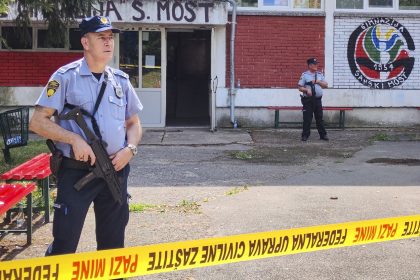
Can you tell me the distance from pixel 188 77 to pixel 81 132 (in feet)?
47.2

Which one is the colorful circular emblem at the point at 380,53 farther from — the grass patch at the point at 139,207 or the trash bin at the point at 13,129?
the grass patch at the point at 139,207

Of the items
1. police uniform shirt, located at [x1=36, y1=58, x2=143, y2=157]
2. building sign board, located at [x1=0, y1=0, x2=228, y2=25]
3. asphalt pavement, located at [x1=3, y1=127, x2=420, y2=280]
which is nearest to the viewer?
police uniform shirt, located at [x1=36, y1=58, x2=143, y2=157]

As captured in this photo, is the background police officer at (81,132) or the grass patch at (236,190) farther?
the grass patch at (236,190)

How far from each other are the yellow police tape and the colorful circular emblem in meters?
11.2

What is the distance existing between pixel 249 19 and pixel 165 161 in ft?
18.8

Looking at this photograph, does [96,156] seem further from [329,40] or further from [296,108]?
[329,40]

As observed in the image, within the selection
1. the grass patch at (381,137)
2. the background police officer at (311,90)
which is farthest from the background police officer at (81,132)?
the grass patch at (381,137)

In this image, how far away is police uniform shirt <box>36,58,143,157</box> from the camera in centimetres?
334

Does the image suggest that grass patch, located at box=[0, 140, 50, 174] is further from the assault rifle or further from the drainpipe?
the assault rifle

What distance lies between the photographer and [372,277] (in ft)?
14.7

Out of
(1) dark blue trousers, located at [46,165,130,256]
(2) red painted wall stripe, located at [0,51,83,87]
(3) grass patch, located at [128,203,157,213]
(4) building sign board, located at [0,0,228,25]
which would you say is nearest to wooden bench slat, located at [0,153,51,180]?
(3) grass patch, located at [128,203,157,213]

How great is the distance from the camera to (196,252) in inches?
128

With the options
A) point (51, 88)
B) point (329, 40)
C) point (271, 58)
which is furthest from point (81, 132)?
point (329, 40)

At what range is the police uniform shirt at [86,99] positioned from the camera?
3338 millimetres
